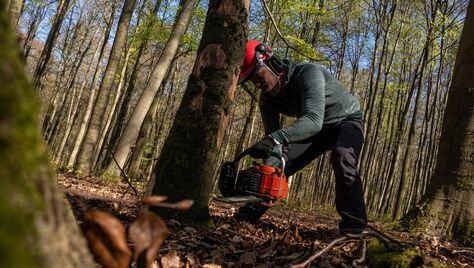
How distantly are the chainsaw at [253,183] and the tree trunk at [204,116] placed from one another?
388mm

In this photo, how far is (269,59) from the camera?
11.8 feet

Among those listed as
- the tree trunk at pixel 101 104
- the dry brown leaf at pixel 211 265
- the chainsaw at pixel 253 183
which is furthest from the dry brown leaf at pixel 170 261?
the tree trunk at pixel 101 104

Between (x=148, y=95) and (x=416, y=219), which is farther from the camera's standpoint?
(x=148, y=95)

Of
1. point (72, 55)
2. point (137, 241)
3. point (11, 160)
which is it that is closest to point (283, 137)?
point (137, 241)

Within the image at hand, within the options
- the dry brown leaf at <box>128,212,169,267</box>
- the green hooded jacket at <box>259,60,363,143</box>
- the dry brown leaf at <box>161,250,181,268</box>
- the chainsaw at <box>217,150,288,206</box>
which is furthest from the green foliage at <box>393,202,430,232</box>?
the dry brown leaf at <box>128,212,169,267</box>

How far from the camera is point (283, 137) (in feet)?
10.3

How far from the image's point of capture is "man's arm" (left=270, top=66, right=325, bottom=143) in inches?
125

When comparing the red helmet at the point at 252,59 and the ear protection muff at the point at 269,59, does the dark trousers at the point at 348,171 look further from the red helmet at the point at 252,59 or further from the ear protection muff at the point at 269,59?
the red helmet at the point at 252,59

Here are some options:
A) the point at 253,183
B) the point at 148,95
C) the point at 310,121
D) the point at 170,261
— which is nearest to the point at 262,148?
the point at 253,183

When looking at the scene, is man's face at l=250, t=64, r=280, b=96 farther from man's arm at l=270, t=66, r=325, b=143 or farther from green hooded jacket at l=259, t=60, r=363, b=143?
man's arm at l=270, t=66, r=325, b=143

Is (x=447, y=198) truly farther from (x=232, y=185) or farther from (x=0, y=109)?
(x=0, y=109)

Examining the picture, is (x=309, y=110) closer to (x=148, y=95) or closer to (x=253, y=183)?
(x=253, y=183)

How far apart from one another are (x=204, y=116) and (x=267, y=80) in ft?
3.53

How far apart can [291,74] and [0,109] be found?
3.40 meters
